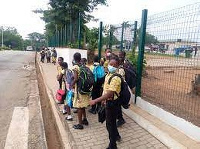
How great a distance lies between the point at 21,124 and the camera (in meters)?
6.32

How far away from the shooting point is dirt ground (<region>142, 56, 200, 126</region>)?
18.5 feet

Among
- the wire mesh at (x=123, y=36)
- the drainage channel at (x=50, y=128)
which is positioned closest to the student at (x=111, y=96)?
the drainage channel at (x=50, y=128)

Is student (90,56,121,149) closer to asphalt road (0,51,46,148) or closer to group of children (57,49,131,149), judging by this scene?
group of children (57,49,131,149)

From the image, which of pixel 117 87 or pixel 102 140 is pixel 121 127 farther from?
pixel 117 87

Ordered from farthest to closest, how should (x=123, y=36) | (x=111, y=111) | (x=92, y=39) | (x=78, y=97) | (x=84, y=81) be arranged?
1. (x=92, y=39)
2. (x=123, y=36)
3. (x=78, y=97)
4. (x=84, y=81)
5. (x=111, y=111)

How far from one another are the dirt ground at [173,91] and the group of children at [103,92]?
3.56 ft

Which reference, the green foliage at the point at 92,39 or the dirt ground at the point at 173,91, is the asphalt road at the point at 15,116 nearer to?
the dirt ground at the point at 173,91

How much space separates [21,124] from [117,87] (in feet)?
9.70

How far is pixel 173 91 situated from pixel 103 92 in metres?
2.38

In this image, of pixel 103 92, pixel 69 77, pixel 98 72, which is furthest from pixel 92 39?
pixel 103 92

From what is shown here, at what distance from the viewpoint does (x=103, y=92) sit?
4.67 meters

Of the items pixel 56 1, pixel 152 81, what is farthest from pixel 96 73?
pixel 56 1

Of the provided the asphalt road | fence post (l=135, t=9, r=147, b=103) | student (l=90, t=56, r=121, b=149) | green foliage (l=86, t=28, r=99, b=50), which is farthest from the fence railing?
green foliage (l=86, t=28, r=99, b=50)

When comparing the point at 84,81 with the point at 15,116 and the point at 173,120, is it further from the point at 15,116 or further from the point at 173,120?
the point at 15,116
